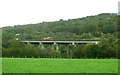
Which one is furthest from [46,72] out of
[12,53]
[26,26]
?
[26,26]

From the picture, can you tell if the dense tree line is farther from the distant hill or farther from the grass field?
the grass field

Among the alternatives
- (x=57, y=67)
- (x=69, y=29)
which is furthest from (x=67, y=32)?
(x=57, y=67)

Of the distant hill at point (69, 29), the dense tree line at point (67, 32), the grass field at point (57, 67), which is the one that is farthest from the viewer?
the distant hill at point (69, 29)

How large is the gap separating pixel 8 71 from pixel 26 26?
11429 cm

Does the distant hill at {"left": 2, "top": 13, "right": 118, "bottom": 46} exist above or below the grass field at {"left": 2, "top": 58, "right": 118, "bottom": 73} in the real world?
above

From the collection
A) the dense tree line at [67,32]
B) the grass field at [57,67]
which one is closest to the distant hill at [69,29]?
the dense tree line at [67,32]

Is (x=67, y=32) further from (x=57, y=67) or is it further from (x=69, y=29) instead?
(x=57, y=67)

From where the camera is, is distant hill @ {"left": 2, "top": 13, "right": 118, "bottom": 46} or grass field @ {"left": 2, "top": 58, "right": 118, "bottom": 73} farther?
distant hill @ {"left": 2, "top": 13, "right": 118, "bottom": 46}

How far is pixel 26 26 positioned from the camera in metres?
128

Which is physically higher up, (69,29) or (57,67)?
(69,29)

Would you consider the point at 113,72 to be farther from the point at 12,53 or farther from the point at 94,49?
the point at 12,53

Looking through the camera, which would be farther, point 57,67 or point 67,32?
point 67,32

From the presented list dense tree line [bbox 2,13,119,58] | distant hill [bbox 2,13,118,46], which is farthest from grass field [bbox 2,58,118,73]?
distant hill [bbox 2,13,118,46]

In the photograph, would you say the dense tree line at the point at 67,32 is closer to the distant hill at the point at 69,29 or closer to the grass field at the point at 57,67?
the distant hill at the point at 69,29
